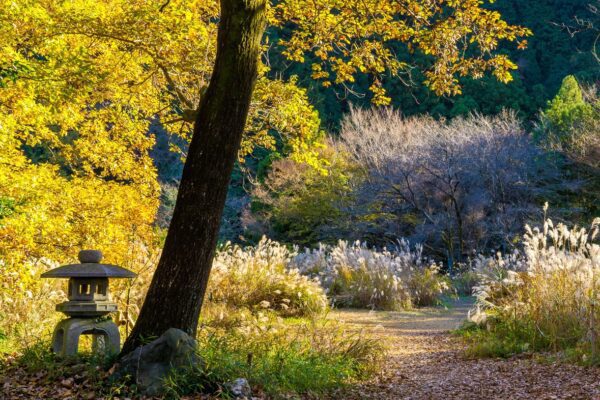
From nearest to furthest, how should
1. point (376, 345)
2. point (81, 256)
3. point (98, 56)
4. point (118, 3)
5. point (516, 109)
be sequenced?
point (81, 256) < point (376, 345) < point (118, 3) < point (98, 56) < point (516, 109)

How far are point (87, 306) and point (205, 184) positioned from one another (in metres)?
1.49

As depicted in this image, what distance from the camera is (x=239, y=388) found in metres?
4.30

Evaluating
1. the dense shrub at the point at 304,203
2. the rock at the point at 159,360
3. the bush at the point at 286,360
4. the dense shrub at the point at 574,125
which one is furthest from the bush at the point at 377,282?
the dense shrub at the point at 574,125

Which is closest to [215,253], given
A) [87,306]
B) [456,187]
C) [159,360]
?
[87,306]

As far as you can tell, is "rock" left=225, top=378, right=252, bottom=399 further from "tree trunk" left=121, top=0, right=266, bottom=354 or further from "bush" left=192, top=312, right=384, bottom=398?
"tree trunk" left=121, top=0, right=266, bottom=354

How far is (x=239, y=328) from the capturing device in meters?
6.71

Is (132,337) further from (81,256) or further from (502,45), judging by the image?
(502,45)

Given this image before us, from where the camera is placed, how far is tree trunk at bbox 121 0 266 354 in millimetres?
4473

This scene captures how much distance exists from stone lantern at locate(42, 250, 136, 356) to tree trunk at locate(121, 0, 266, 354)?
1.91 ft

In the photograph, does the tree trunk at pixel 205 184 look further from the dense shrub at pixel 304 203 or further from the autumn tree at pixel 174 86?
the dense shrub at pixel 304 203

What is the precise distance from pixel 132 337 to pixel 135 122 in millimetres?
4511

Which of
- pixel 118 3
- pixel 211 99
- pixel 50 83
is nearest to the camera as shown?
pixel 211 99

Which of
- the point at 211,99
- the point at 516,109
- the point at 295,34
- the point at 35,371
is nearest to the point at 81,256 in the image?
the point at 35,371

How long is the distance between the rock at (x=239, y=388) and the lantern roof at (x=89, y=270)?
4.26ft
